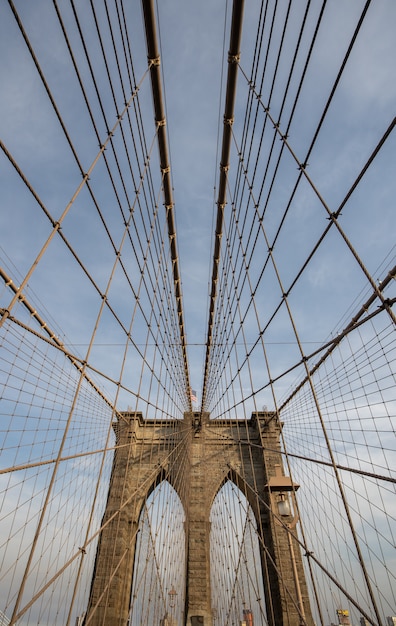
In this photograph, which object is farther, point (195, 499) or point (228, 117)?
point (195, 499)

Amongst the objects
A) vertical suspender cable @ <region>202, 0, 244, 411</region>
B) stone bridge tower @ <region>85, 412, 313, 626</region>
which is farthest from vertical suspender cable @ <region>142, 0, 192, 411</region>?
stone bridge tower @ <region>85, 412, 313, 626</region>

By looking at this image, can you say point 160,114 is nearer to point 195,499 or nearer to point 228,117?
point 228,117

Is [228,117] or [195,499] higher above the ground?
[228,117]

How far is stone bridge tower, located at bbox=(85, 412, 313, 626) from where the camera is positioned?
10.8m

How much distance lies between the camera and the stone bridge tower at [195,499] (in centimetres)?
1077

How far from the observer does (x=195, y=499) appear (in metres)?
13.4

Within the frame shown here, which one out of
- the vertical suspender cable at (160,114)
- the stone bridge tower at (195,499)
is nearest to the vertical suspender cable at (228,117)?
the vertical suspender cable at (160,114)

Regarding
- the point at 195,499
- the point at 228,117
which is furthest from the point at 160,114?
the point at 195,499

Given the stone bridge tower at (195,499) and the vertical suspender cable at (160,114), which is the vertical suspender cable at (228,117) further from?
the stone bridge tower at (195,499)

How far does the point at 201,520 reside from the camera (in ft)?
42.5

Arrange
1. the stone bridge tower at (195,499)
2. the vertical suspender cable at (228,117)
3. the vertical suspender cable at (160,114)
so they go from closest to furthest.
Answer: the vertical suspender cable at (160,114) → the vertical suspender cable at (228,117) → the stone bridge tower at (195,499)

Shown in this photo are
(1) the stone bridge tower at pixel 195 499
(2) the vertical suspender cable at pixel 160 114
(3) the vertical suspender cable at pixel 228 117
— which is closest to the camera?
(2) the vertical suspender cable at pixel 160 114

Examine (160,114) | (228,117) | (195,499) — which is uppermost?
(228,117)

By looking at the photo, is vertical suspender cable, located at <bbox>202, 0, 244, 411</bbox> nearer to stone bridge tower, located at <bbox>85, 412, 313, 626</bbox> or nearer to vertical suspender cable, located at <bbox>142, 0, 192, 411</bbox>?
vertical suspender cable, located at <bbox>142, 0, 192, 411</bbox>
